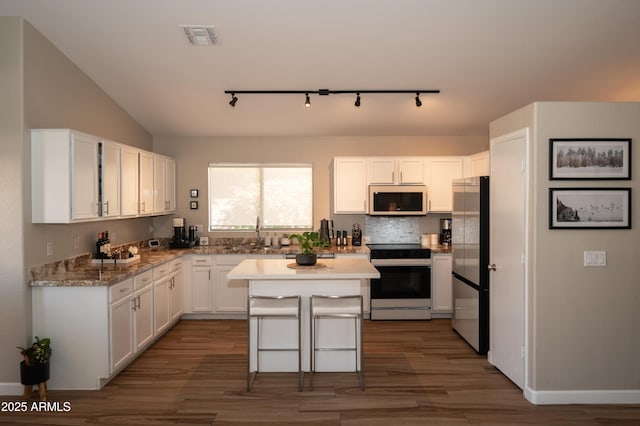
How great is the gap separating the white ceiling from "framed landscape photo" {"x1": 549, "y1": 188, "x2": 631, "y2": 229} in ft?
4.73

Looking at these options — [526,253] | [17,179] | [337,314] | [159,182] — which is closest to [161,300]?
[159,182]

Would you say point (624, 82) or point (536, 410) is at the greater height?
point (624, 82)

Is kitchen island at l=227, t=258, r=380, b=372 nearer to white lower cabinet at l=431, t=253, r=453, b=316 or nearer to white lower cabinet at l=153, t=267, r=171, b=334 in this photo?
white lower cabinet at l=153, t=267, r=171, b=334

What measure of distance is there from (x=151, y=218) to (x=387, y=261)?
3440 mm

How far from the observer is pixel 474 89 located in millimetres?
4883

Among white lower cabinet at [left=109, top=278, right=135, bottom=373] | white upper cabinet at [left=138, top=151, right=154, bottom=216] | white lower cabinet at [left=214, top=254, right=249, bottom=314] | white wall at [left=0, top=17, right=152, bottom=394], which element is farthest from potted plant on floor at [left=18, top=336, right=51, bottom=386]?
white lower cabinet at [left=214, top=254, right=249, bottom=314]

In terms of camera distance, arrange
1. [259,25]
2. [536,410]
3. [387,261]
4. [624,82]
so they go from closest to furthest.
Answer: [536,410], [259,25], [624,82], [387,261]

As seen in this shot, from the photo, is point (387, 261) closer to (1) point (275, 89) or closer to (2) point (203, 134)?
(1) point (275, 89)

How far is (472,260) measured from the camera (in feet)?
15.0

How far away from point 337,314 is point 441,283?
2.62 metres

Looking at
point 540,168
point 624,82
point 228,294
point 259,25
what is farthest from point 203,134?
point 624,82

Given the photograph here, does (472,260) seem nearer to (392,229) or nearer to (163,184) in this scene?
(392,229)

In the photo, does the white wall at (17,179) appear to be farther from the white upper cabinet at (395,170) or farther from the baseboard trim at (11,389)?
the white upper cabinet at (395,170)

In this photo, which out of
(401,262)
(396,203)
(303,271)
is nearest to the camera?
(303,271)
